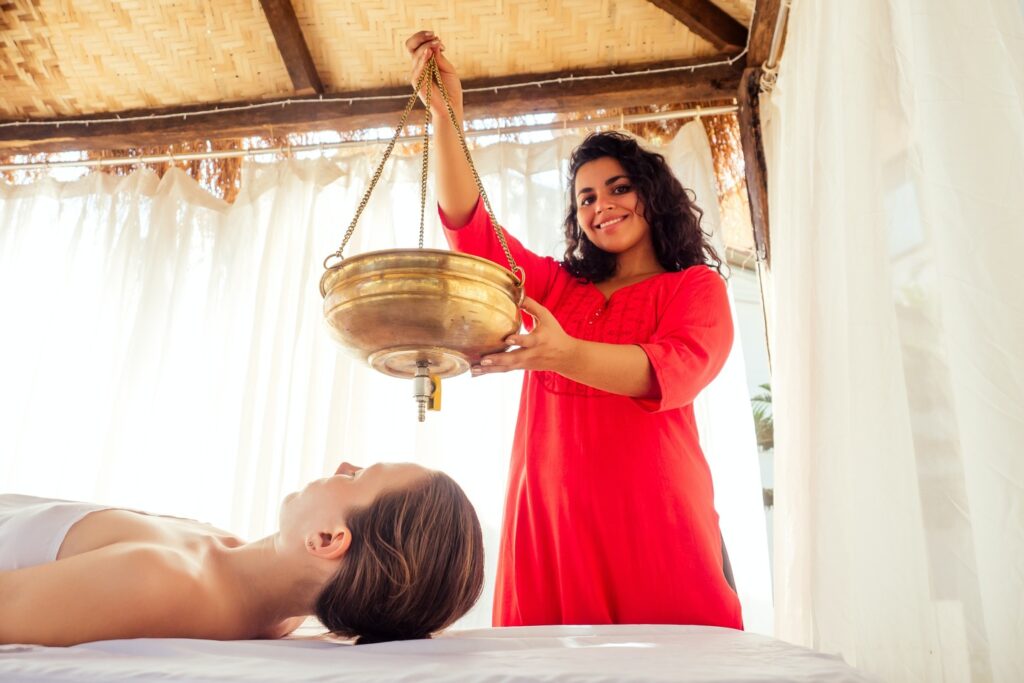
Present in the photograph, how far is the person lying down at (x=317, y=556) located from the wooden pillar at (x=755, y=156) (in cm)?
193

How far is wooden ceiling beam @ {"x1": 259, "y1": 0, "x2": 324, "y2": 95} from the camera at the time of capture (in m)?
3.33

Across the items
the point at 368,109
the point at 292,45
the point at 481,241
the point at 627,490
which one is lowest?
the point at 627,490

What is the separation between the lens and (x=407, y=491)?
1.63 m

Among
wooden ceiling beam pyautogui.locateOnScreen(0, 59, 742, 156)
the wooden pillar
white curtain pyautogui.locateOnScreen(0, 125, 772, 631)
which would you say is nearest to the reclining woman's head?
white curtain pyautogui.locateOnScreen(0, 125, 772, 631)

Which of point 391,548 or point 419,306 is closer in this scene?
point 419,306

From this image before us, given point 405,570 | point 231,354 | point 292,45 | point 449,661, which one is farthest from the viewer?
point 231,354

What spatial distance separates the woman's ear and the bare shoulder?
24 centimetres

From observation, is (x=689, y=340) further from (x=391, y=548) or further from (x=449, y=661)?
(x=449, y=661)

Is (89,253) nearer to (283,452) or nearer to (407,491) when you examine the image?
(283,452)

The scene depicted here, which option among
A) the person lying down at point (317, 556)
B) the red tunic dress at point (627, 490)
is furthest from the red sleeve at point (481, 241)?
the person lying down at point (317, 556)

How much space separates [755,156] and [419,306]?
2.14 m

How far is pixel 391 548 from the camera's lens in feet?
5.13

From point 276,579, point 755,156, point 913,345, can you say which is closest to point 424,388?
point 276,579

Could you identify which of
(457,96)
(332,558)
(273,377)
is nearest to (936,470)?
(332,558)
